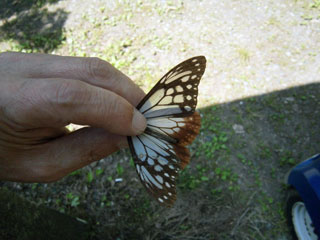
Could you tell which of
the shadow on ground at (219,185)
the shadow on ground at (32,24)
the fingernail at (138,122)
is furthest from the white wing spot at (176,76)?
the shadow on ground at (32,24)

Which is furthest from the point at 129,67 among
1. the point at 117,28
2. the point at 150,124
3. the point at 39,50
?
the point at 150,124

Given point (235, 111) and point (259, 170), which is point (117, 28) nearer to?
point (235, 111)

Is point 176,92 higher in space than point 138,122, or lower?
higher

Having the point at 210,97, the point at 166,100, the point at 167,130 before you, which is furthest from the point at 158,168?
the point at 210,97

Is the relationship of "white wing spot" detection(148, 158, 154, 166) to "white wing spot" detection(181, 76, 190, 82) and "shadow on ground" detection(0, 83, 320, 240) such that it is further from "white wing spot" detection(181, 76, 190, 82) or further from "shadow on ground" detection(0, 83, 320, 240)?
"shadow on ground" detection(0, 83, 320, 240)

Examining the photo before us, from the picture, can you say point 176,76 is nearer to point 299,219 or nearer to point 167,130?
point 167,130

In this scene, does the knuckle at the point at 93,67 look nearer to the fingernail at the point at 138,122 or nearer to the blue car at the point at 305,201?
the fingernail at the point at 138,122
